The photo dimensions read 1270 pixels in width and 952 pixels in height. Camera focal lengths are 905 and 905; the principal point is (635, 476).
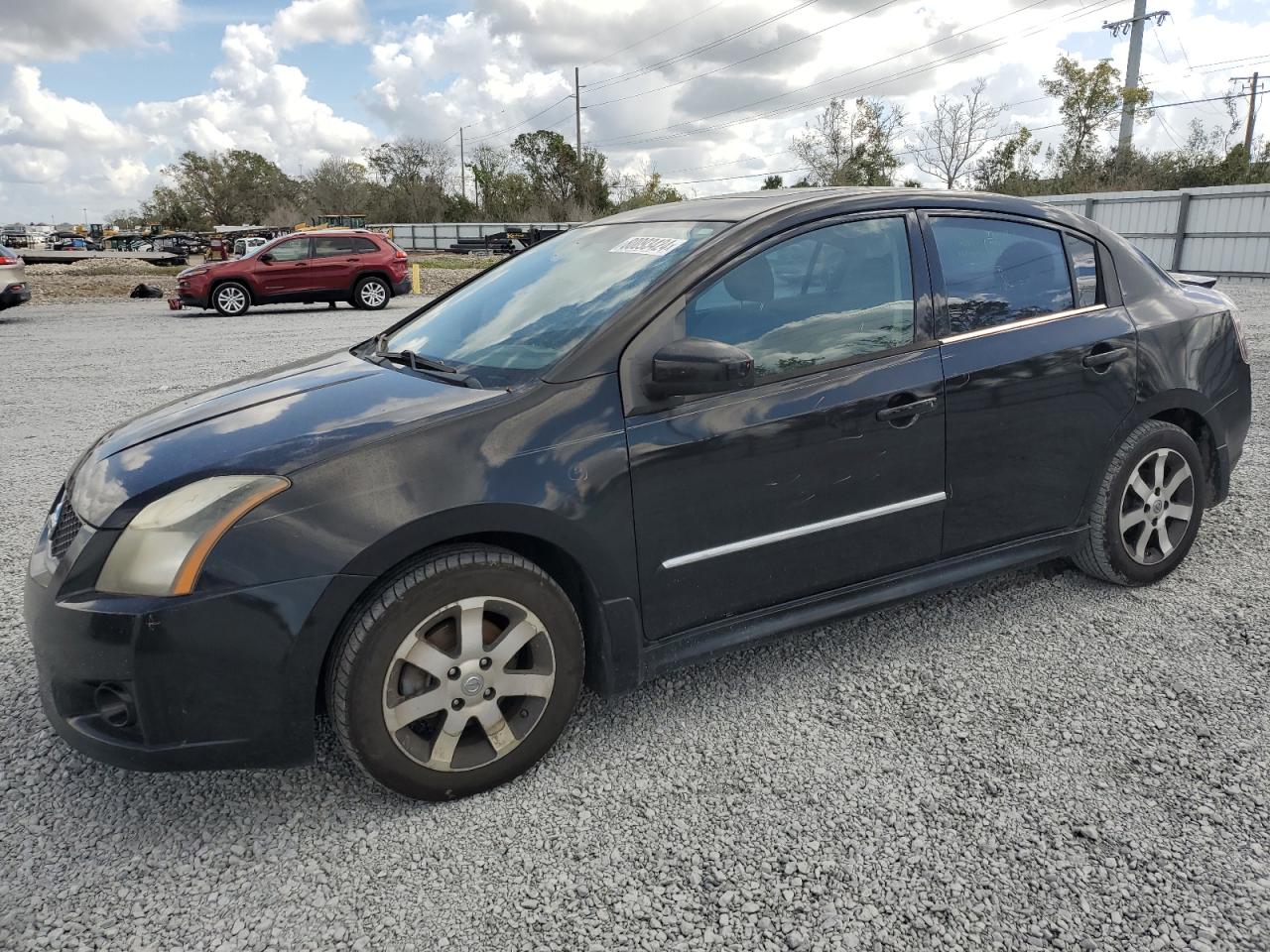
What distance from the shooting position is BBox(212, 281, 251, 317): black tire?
57.3ft

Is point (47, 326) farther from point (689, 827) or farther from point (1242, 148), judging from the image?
point (1242, 148)

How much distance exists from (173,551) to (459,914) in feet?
3.67

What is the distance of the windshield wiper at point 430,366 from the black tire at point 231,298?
52.2 feet

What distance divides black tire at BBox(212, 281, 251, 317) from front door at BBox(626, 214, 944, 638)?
16932 millimetres

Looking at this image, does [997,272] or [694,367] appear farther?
[997,272]

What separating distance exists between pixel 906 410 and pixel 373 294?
1700 cm

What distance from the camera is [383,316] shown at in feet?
55.1

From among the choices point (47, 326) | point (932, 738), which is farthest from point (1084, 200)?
point (932, 738)

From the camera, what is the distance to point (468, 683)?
2471mm

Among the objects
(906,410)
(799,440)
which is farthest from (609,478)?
(906,410)

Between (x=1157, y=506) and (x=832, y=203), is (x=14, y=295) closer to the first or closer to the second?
(x=832, y=203)

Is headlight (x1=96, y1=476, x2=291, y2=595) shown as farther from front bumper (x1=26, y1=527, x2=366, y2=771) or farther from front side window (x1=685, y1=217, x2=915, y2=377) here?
front side window (x1=685, y1=217, x2=915, y2=377)

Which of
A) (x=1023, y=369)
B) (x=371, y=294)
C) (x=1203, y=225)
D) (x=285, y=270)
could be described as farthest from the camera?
(x=1203, y=225)

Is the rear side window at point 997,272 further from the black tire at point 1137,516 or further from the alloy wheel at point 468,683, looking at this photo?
the alloy wheel at point 468,683
